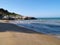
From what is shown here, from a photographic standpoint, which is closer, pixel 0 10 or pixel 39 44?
pixel 39 44

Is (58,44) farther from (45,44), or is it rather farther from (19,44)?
(19,44)

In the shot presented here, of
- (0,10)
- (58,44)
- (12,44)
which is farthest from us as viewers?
(0,10)

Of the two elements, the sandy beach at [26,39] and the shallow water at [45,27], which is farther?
the shallow water at [45,27]

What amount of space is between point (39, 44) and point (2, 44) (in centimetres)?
194

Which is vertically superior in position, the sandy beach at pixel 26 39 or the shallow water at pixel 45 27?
the sandy beach at pixel 26 39

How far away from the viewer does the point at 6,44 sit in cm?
750

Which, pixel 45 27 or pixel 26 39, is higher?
pixel 26 39

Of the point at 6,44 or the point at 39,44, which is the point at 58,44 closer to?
the point at 39,44

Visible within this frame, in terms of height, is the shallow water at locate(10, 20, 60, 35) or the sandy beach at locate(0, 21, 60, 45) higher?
the sandy beach at locate(0, 21, 60, 45)

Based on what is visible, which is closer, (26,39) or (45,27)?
(26,39)

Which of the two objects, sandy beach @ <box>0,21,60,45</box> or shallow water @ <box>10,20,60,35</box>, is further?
shallow water @ <box>10,20,60,35</box>

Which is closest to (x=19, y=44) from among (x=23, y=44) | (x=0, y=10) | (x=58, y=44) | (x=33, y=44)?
(x=23, y=44)

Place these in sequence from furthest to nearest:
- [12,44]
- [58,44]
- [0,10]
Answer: [0,10], [58,44], [12,44]

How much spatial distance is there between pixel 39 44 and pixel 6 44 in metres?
1.74
